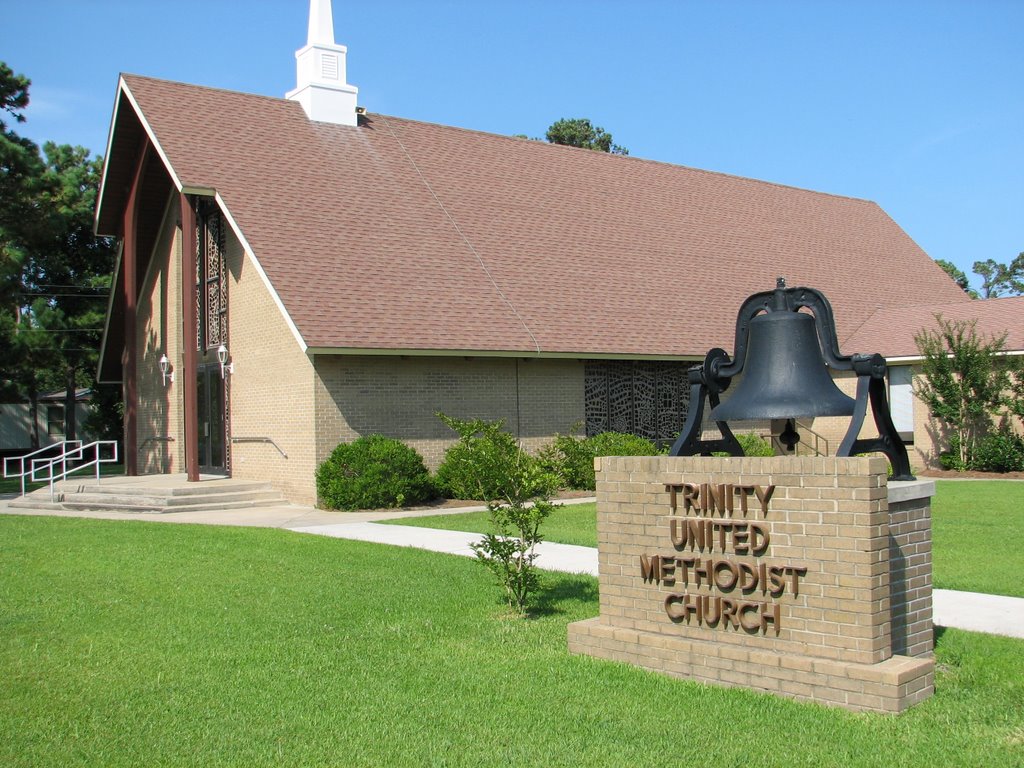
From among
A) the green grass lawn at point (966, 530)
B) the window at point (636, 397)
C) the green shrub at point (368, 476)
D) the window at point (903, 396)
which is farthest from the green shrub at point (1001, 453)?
the green shrub at point (368, 476)

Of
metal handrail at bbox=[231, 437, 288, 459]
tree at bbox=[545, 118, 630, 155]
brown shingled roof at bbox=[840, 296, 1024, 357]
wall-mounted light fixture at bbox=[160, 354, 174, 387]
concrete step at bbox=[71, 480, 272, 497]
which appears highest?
tree at bbox=[545, 118, 630, 155]

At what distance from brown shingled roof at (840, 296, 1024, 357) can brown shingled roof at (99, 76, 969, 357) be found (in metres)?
0.69

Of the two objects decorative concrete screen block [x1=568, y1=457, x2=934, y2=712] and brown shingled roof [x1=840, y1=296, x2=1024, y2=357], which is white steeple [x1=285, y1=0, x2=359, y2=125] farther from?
decorative concrete screen block [x1=568, y1=457, x2=934, y2=712]

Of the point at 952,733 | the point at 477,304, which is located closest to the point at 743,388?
the point at 952,733

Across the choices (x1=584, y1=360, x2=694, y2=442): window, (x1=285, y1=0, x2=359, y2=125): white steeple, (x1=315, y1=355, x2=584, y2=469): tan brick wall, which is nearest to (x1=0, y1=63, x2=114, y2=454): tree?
(x1=285, y1=0, x2=359, y2=125): white steeple

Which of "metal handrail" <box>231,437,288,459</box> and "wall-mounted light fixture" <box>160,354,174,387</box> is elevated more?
"wall-mounted light fixture" <box>160,354,174,387</box>

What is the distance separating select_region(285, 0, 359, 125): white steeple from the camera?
2522cm

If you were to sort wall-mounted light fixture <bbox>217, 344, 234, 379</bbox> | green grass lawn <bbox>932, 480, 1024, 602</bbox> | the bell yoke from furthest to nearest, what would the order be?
1. wall-mounted light fixture <bbox>217, 344, 234, 379</bbox>
2. green grass lawn <bbox>932, 480, 1024, 602</bbox>
3. the bell yoke

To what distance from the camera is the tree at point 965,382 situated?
82.7 feet

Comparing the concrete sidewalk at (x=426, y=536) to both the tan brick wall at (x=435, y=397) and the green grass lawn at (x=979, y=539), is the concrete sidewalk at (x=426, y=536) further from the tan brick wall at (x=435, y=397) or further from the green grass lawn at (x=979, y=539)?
the tan brick wall at (x=435, y=397)

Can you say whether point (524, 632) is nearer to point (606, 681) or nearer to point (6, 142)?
point (606, 681)

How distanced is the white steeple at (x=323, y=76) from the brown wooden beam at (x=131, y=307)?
406 centimetres

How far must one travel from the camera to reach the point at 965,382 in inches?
1002

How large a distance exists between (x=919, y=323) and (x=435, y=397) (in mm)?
14746
